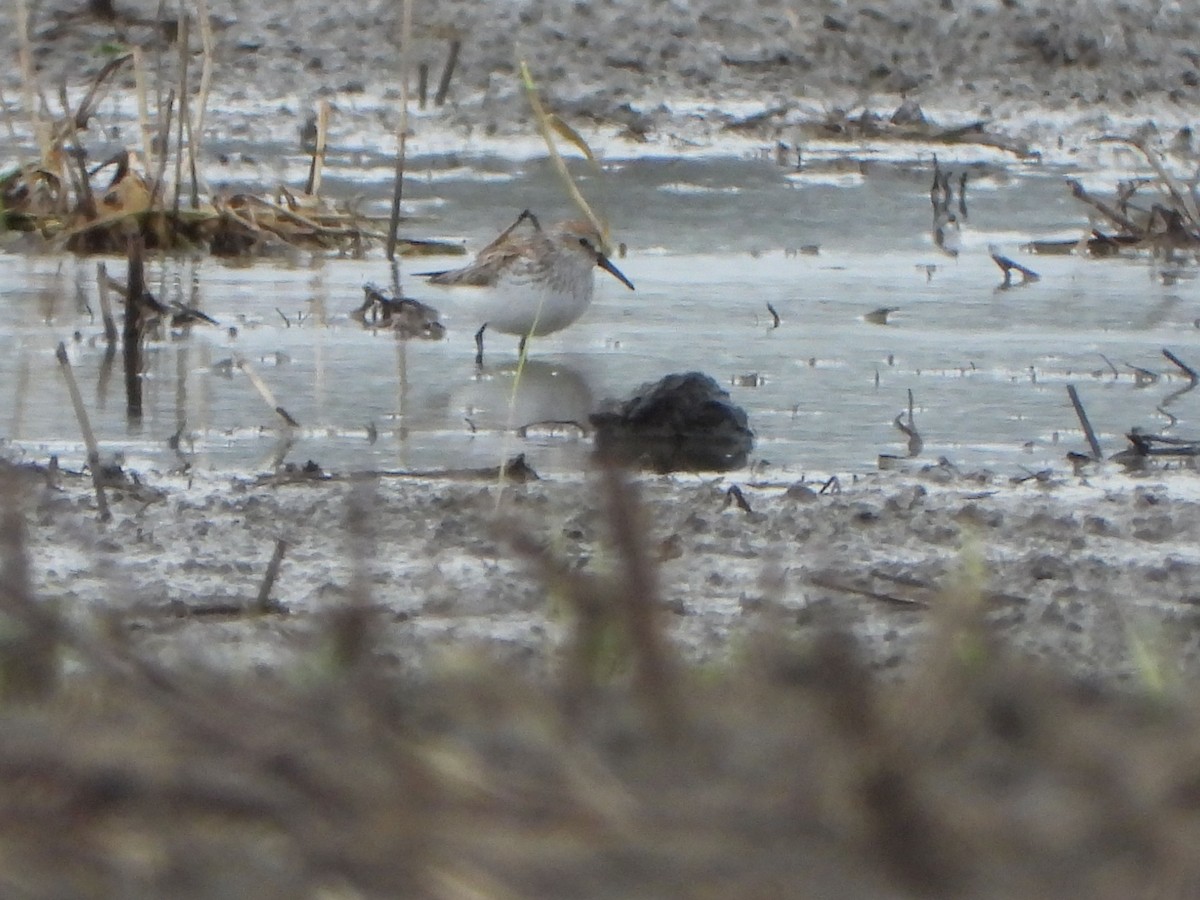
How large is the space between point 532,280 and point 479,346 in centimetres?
26

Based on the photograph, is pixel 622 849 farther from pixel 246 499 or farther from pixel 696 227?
pixel 696 227

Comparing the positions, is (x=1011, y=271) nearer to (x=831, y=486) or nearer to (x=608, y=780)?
(x=831, y=486)

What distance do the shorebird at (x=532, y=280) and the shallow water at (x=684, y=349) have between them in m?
0.10

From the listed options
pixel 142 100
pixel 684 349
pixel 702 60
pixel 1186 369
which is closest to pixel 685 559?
pixel 1186 369

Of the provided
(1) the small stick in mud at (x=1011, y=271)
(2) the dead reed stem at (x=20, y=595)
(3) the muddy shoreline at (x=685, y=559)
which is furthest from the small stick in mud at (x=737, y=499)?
(1) the small stick in mud at (x=1011, y=271)

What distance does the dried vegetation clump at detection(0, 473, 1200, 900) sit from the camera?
130cm

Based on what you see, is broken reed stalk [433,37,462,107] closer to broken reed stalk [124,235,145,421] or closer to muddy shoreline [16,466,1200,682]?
broken reed stalk [124,235,145,421]

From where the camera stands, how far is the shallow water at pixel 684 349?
5.39 meters

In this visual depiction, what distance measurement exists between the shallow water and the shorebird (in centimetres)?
10

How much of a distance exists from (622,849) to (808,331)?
5.75m

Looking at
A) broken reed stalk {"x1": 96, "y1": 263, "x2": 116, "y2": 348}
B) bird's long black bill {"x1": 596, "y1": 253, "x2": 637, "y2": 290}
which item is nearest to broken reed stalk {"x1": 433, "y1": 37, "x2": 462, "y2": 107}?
bird's long black bill {"x1": 596, "y1": 253, "x2": 637, "y2": 290}

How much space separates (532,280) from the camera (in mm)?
7078

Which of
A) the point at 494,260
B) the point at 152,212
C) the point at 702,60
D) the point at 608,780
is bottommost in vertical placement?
the point at 702,60

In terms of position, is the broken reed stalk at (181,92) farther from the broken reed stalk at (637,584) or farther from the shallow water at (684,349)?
the broken reed stalk at (637,584)
